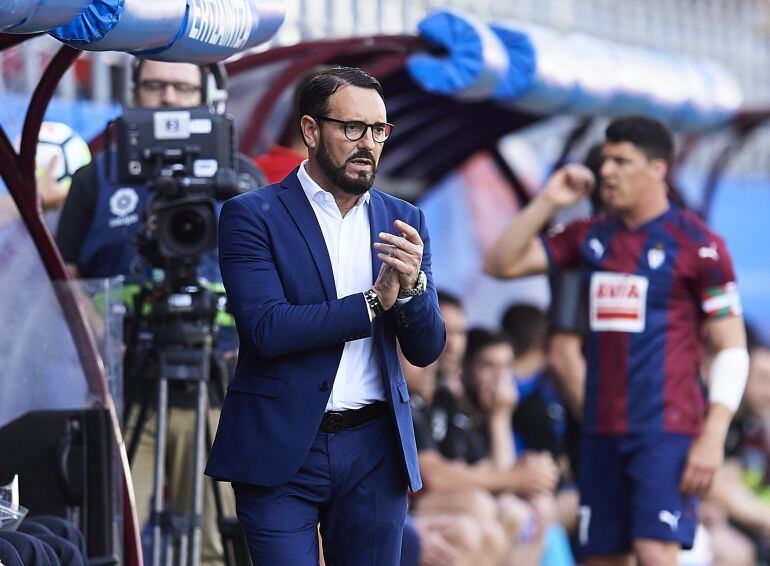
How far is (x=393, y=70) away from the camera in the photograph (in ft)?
24.3

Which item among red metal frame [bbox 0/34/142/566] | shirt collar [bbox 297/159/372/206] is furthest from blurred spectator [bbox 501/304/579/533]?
shirt collar [bbox 297/159/372/206]

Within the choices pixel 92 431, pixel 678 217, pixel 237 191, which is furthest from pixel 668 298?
pixel 92 431

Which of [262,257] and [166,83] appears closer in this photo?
[262,257]

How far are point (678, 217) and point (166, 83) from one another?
1.93 meters

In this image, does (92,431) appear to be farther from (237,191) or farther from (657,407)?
(657,407)

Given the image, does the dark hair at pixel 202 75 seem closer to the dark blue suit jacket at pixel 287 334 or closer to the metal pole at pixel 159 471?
the metal pole at pixel 159 471

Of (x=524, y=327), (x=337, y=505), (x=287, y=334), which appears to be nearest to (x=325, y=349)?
(x=287, y=334)

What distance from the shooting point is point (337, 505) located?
3.94m

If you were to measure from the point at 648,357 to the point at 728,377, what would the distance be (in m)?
0.30

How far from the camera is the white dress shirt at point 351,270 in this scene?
394 cm

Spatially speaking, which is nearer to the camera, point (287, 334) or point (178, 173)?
point (287, 334)

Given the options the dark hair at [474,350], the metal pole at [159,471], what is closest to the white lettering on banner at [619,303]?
the metal pole at [159,471]

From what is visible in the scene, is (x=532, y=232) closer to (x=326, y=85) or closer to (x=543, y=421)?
(x=326, y=85)

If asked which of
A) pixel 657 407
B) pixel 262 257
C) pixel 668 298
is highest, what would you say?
pixel 262 257
